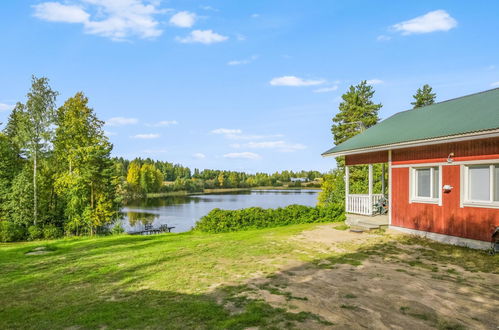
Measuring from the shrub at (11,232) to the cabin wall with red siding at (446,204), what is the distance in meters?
27.1

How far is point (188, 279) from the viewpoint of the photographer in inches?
258

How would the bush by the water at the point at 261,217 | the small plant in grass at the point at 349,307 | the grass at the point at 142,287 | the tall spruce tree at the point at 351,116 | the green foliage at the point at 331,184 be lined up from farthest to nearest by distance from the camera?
the tall spruce tree at the point at 351,116, the green foliage at the point at 331,184, the bush by the water at the point at 261,217, the small plant in grass at the point at 349,307, the grass at the point at 142,287

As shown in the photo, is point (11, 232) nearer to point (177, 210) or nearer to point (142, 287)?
point (142, 287)

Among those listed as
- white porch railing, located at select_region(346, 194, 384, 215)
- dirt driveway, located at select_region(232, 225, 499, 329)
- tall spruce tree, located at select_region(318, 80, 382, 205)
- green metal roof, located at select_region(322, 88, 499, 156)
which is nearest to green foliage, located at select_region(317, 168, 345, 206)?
tall spruce tree, located at select_region(318, 80, 382, 205)

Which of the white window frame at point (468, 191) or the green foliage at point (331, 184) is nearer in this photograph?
the white window frame at point (468, 191)

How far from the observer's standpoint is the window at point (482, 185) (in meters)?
8.66

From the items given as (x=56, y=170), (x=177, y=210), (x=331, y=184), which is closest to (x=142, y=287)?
(x=56, y=170)

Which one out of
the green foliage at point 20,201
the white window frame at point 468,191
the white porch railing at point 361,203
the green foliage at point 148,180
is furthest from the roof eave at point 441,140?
the green foliage at point 148,180

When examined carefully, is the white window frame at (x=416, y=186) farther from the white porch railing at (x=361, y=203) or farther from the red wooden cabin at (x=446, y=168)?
the white porch railing at (x=361, y=203)

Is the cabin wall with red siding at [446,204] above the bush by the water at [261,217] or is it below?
above

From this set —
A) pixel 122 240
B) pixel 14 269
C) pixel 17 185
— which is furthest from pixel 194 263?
pixel 17 185

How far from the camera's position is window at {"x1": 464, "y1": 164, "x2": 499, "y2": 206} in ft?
28.4

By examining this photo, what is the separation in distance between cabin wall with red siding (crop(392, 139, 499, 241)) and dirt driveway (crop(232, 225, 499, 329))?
2.76 feet

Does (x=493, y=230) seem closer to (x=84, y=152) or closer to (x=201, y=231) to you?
(x=201, y=231)
